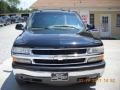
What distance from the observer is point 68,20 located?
7961mm

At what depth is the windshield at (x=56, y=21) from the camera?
7.59 m

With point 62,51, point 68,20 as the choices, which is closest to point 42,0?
point 68,20

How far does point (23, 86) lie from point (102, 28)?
2043cm

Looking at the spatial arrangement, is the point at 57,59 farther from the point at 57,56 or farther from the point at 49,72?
the point at 49,72

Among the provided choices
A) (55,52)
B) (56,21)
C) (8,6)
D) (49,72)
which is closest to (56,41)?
(55,52)

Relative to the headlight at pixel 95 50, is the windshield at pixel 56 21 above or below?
above

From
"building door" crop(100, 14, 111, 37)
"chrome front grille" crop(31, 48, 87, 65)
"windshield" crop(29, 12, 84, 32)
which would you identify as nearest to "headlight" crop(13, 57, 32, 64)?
"chrome front grille" crop(31, 48, 87, 65)

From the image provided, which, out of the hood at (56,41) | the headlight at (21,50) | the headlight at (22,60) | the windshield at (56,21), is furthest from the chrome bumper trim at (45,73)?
the windshield at (56,21)

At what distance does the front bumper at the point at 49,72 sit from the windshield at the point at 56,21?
5.02 feet

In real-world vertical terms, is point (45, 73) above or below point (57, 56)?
below

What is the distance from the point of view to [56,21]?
787 centimetres

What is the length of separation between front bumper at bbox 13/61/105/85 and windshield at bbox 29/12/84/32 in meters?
1.53

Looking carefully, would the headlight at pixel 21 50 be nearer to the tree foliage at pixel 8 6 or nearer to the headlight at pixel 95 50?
the headlight at pixel 95 50

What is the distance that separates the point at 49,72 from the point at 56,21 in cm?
231
